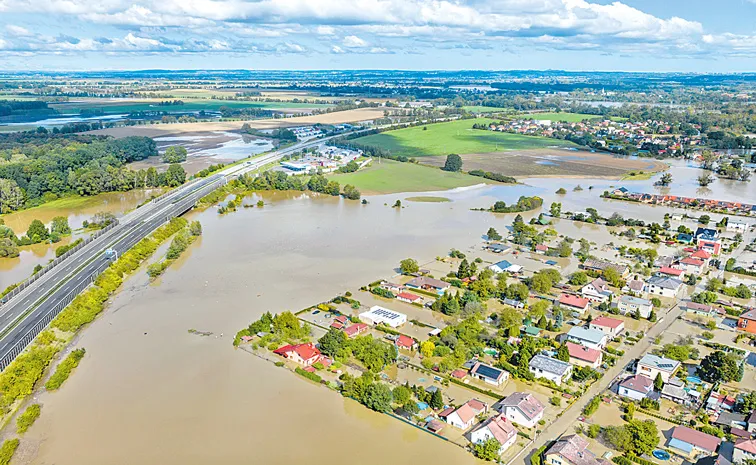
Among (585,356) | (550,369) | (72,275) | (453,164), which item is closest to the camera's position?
(550,369)

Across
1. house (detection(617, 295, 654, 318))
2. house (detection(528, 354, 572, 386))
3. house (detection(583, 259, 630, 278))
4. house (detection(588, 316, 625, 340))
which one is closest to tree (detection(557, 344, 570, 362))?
house (detection(528, 354, 572, 386))

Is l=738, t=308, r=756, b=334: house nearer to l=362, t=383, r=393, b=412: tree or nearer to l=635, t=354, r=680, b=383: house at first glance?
l=635, t=354, r=680, b=383: house

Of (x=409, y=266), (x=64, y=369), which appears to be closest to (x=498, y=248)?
(x=409, y=266)

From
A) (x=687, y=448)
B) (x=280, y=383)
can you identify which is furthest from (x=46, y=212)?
(x=687, y=448)

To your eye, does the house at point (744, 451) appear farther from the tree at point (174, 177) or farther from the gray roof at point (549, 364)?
the tree at point (174, 177)

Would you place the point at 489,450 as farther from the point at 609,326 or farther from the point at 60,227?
the point at 60,227

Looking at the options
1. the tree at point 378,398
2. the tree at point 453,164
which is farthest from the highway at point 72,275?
the tree at point 453,164

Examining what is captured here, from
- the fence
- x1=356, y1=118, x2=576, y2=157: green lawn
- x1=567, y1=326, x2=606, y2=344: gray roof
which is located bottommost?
the fence
